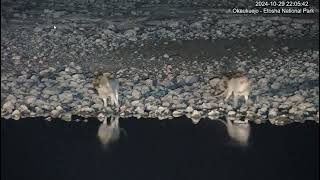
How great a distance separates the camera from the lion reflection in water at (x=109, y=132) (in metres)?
10.4

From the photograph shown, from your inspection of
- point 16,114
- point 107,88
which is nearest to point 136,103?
point 107,88

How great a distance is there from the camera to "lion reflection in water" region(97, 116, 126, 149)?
1044 centimetres

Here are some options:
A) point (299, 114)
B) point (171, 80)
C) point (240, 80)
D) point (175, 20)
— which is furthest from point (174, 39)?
point (299, 114)

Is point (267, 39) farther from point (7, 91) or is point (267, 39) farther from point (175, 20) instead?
point (7, 91)

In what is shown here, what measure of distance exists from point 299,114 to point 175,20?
5087 millimetres

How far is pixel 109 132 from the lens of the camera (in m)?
10.7

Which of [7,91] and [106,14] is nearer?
[7,91]

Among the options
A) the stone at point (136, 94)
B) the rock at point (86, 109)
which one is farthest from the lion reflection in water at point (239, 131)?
the rock at point (86, 109)

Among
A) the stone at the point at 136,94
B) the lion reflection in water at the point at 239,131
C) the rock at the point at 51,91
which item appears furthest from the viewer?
the rock at the point at 51,91

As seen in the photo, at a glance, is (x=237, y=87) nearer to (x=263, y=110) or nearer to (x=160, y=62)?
(x=263, y=110)

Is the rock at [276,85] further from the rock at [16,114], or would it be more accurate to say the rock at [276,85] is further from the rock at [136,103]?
the rock at [16,114]

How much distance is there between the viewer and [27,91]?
11.9m

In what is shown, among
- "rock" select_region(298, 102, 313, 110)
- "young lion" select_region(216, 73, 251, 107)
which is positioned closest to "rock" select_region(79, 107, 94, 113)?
"young lion" select_region(216, 73, 251, 107)

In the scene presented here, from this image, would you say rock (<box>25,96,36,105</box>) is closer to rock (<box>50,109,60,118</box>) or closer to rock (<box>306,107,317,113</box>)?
rock (<box>50,109,60,118</box>)
